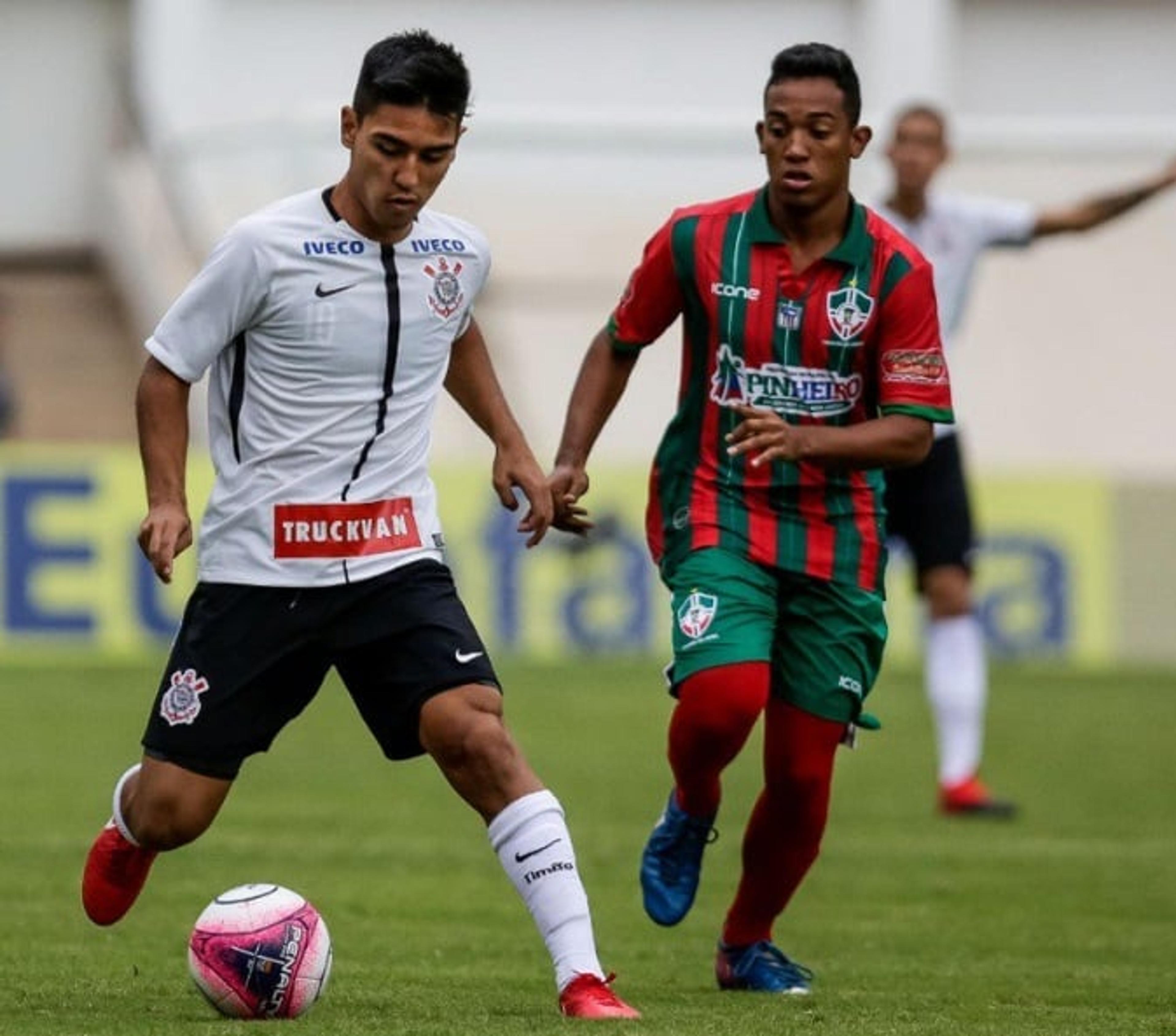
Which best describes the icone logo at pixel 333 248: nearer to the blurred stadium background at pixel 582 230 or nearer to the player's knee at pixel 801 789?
the player's knee at pixel 801 789

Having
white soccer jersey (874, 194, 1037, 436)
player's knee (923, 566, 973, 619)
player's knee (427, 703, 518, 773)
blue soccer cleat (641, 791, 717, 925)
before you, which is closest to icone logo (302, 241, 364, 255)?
player's knee (427, 703, 518, 773)

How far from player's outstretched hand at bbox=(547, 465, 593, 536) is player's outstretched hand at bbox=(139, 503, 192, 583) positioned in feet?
3.43

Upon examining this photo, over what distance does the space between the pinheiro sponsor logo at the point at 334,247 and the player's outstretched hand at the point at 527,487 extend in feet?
2.05

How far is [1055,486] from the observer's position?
21.5 metres

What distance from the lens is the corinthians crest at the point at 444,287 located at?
756 cm

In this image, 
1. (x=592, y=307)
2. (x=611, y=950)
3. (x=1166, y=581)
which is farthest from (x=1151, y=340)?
(x=611, y=950)

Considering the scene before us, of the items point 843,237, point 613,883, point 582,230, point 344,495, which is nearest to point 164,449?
point 344,495

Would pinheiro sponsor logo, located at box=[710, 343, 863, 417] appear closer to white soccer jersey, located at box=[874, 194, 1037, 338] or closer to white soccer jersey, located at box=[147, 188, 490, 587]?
white soccer jersey, located at box=[147, 188, 490, 587]

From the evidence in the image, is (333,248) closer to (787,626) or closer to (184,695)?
(184,695)

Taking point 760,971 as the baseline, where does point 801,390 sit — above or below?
above

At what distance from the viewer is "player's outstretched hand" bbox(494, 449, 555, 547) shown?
25.3 feet

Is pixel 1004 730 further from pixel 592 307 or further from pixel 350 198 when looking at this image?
pixel 592 307

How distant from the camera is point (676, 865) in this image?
824 cm

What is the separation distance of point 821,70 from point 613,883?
146 inches
